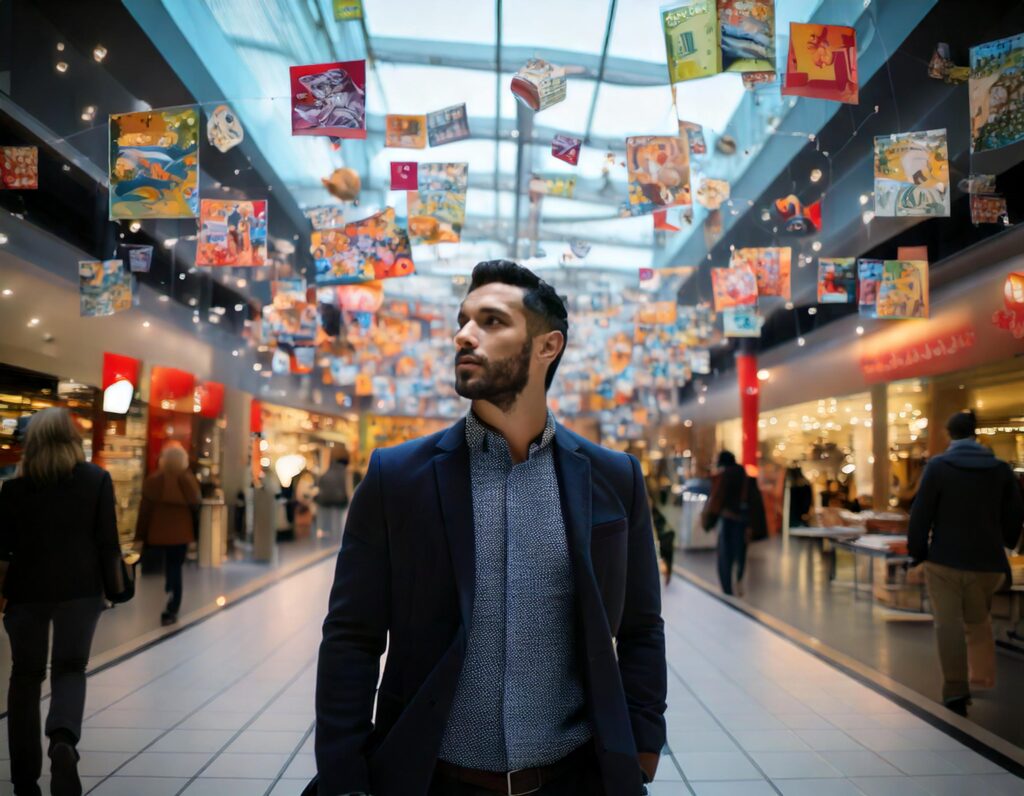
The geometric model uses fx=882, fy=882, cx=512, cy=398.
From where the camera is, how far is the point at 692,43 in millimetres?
4246

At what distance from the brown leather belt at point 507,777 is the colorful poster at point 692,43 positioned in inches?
139

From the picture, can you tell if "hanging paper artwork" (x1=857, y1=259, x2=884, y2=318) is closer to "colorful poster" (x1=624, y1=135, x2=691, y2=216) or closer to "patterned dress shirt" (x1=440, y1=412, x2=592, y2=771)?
"colorful poster" (x1=624, y1=135, x2=691, y2=216)

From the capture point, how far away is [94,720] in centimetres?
474

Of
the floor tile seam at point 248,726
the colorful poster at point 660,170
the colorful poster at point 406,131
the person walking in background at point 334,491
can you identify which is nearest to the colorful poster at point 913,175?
the colorful poster at point 660,170

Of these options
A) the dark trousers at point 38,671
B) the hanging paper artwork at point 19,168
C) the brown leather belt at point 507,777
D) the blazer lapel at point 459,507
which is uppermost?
the hanging paper artwork at point 19,168

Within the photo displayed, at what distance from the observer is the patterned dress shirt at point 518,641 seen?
1.55 m

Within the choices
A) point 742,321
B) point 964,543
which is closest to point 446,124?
point 964,543

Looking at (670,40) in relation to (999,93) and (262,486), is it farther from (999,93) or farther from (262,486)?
(262,486)

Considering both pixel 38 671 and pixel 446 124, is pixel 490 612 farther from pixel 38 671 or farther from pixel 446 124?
pixel 446 124

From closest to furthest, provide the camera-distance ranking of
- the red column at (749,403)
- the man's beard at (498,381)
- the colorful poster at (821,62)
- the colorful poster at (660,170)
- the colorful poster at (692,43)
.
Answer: the man's beard at (498,381)
the colorful poster at (692,43)
the colorful poster at (821,62)
the colorful poster at (660,170)
the red column at (749,403)

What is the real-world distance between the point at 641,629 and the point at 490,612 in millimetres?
379

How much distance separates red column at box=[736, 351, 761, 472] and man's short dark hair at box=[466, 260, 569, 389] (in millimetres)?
11591

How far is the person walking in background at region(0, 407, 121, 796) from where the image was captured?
3.40m

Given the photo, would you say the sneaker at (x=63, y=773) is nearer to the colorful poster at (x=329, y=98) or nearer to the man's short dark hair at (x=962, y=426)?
the colorful poster at (x=329, y=98)
